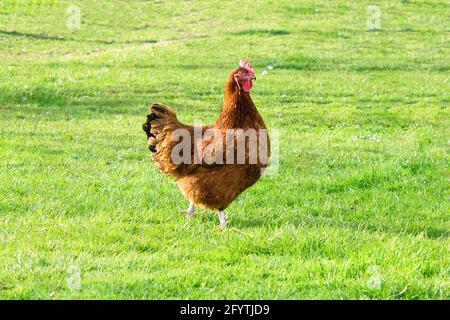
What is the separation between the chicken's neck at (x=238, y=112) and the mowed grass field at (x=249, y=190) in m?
1.16

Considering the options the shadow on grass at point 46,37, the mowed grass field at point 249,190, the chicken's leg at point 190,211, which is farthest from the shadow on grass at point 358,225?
the shadow on grass at point 46,37

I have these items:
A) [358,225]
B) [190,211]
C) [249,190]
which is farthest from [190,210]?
[358,225]

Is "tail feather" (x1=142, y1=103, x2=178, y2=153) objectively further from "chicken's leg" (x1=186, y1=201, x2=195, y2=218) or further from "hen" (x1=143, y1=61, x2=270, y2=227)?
"chicken's leg" (x1=186, y1=201, x2=195, y2=218)

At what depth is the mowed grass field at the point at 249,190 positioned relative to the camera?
747 centimetres

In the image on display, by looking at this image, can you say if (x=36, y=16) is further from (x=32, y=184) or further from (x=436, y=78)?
(x=32, y=184)

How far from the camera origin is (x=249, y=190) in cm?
1087

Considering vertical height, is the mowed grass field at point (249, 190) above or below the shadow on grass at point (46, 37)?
below

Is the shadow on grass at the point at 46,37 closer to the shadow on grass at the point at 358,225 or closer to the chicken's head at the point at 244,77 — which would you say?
the chicken's head at the point at 244,77

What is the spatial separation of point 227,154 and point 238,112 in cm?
50

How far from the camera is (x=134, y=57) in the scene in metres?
22.9

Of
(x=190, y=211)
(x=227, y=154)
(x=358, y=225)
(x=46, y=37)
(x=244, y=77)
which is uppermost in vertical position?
(x=244, y=77)

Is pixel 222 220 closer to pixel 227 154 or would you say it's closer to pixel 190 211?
pixel 190 211

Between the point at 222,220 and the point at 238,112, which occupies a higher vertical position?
the point at 238,112

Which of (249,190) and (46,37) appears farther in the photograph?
(46,37)
